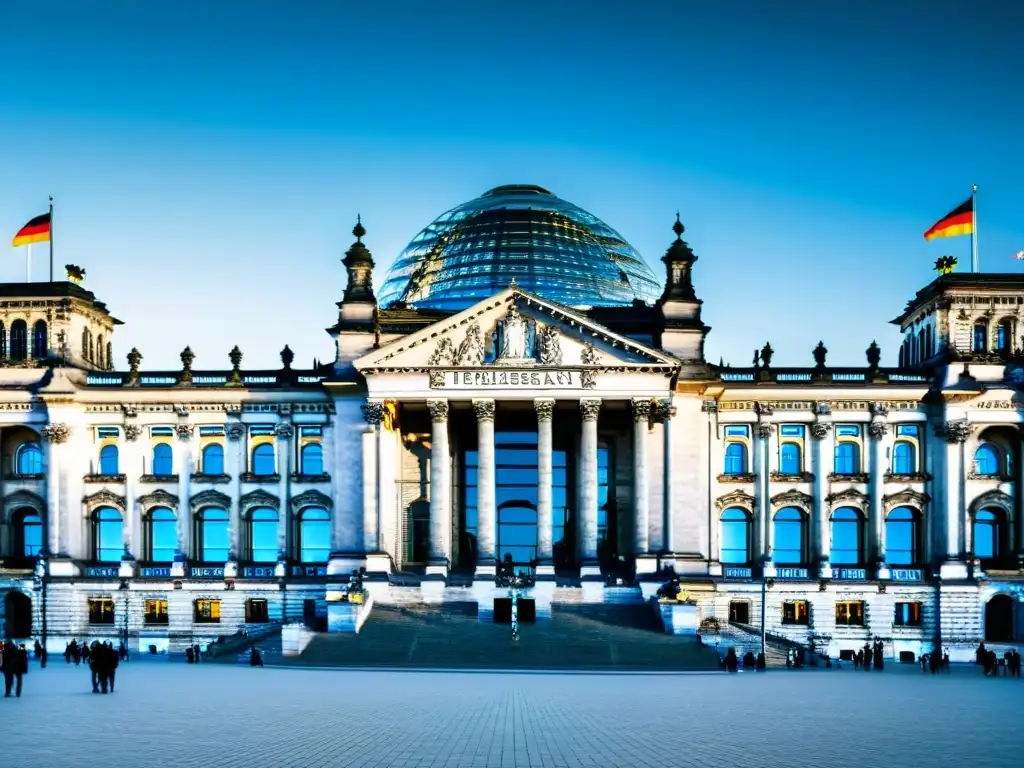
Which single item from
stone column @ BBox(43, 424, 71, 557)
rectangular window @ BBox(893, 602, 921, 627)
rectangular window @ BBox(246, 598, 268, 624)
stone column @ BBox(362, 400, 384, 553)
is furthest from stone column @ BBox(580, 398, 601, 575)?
stone column @ BBox(43, 424, 71, 557)

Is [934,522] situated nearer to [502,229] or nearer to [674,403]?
[674,403]

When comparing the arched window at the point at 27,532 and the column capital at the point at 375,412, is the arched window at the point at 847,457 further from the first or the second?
the arched window at the point at 27,532

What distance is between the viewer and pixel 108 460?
314 ft

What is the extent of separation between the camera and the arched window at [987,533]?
9269 cm

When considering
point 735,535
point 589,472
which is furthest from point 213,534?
point 735,535

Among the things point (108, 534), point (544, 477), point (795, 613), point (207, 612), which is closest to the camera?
point (544, 477)

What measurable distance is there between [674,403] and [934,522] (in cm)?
1897

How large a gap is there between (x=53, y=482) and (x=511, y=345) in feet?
103

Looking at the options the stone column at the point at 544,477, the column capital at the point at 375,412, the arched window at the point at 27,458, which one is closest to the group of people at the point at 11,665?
the column capital at the point at 375,412

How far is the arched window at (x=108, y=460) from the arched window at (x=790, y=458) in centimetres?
4321

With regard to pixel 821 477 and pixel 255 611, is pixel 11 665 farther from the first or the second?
pixel 821 477

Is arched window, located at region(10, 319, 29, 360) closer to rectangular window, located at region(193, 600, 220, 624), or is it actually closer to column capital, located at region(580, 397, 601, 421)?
rectangular window, located at region(193, 600, 220, 624)

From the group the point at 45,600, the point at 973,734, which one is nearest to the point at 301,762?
the point at 973,734

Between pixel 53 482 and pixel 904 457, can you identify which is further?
pixel 904 457
